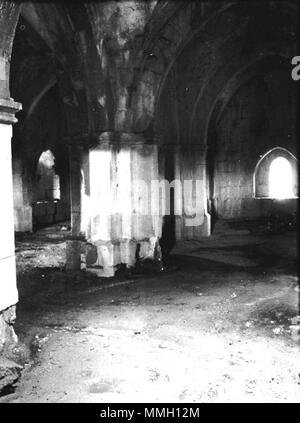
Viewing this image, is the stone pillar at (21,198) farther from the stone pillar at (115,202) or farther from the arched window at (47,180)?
the stone pillar at (115,202)

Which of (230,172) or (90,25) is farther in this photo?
(230,172)

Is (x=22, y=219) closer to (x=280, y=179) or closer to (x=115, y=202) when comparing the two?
(x=115, y=202)

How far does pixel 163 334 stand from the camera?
4.91 metres

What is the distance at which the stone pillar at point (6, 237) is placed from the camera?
4086 millimetres

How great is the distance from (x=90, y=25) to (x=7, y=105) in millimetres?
3717

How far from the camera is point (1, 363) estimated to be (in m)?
3.77

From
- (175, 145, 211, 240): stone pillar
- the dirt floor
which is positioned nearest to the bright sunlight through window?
(175, 145, 211, 240): stone pillar

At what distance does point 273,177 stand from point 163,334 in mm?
11112

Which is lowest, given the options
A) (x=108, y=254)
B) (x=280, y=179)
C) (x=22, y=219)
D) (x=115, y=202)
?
(x=108, y=254)

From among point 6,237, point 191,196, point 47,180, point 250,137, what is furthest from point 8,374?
point 47,180

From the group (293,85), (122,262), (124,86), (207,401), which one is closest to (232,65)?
(293,85)

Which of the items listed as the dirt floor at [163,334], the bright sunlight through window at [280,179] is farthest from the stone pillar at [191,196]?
the bright sunlight through window at [280,179]

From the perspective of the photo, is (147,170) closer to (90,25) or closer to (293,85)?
(90,25)

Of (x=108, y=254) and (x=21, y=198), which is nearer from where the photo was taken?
(x=108, y=254)
